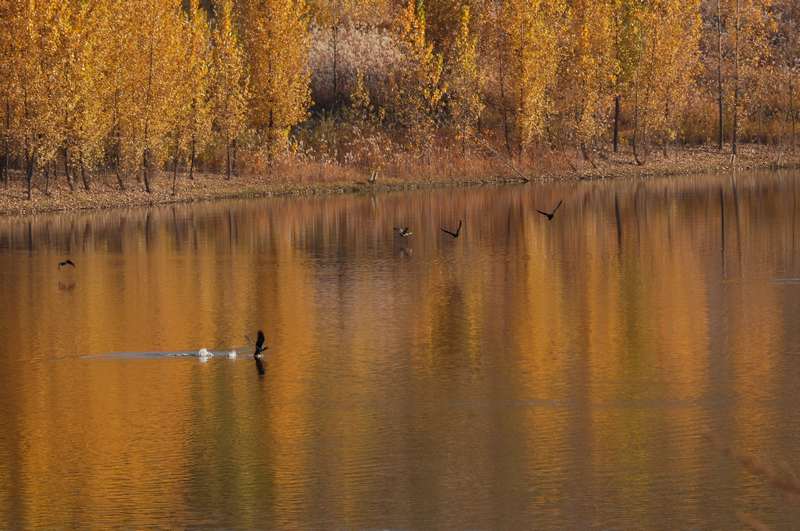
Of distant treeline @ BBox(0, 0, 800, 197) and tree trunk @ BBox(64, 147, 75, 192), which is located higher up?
distant treeline @ BBox(0, 0, 800, 197)

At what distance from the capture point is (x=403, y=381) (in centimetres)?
2364

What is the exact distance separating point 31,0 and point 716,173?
38.3m

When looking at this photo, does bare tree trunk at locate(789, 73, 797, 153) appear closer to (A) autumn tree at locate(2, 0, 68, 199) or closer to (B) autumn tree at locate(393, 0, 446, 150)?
(B) autumn tree at locate(393, 0, 446, 150)

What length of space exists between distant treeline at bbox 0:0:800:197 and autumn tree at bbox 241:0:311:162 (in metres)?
0.08

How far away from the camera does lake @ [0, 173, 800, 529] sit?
17016 mm

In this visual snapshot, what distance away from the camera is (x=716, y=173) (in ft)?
253

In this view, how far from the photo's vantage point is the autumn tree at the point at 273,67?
227 feet

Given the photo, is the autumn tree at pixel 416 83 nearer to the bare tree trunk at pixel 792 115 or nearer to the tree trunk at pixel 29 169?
the bare tree trunk at pixel 792 115

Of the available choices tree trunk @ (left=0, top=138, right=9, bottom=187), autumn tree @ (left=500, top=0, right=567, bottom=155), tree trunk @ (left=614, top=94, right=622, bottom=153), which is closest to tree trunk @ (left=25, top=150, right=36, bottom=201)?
tree trunk @ (left=0, top=138, right=9, bottom=187)

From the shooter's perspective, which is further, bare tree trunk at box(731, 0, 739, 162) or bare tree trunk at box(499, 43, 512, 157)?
bare tree trunk at box(731, 0, 739, 162)

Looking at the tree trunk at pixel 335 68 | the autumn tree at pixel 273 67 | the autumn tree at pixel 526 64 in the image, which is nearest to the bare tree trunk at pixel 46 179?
the autumn tree at pixel 273 67

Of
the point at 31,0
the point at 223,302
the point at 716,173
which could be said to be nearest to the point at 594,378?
the point at 223,302

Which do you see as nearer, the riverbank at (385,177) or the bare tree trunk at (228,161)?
the riverbank at (385,177)

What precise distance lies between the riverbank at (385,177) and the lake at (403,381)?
13.4 meters
